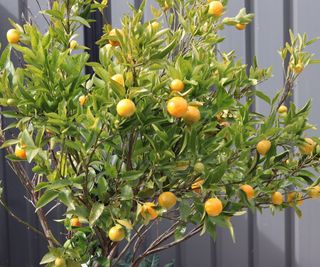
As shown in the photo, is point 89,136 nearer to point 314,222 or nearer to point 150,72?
point 150,72

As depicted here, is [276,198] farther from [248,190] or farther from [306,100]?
[306,100]

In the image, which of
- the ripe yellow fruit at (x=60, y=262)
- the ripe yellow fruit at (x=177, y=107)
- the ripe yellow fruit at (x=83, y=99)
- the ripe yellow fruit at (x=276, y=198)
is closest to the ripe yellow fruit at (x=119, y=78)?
the ripe yellow fruit at (x=177, y=107)

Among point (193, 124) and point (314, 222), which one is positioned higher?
point (193, 124)

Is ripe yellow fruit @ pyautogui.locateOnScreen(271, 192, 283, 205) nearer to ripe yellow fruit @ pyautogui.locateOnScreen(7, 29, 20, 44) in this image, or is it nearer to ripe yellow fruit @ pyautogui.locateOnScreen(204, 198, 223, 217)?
ripe yellow fruit @ pyautogui.locateOnScreen(204, 198, 223, 217)

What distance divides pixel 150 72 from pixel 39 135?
28 centimetres

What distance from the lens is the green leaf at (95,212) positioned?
1169mm

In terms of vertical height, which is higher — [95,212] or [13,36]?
[13,36]

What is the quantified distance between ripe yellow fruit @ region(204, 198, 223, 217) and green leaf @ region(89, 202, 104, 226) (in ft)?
0.77

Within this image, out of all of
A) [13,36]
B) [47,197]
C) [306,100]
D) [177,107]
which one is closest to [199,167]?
[177,107]

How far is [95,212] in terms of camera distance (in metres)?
1.19

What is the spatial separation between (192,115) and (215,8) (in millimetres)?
410

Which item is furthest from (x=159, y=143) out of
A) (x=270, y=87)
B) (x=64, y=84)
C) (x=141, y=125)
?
(x=270, y=87)

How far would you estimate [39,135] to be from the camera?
46.8 inches

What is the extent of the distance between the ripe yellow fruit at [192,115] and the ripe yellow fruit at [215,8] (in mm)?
383
